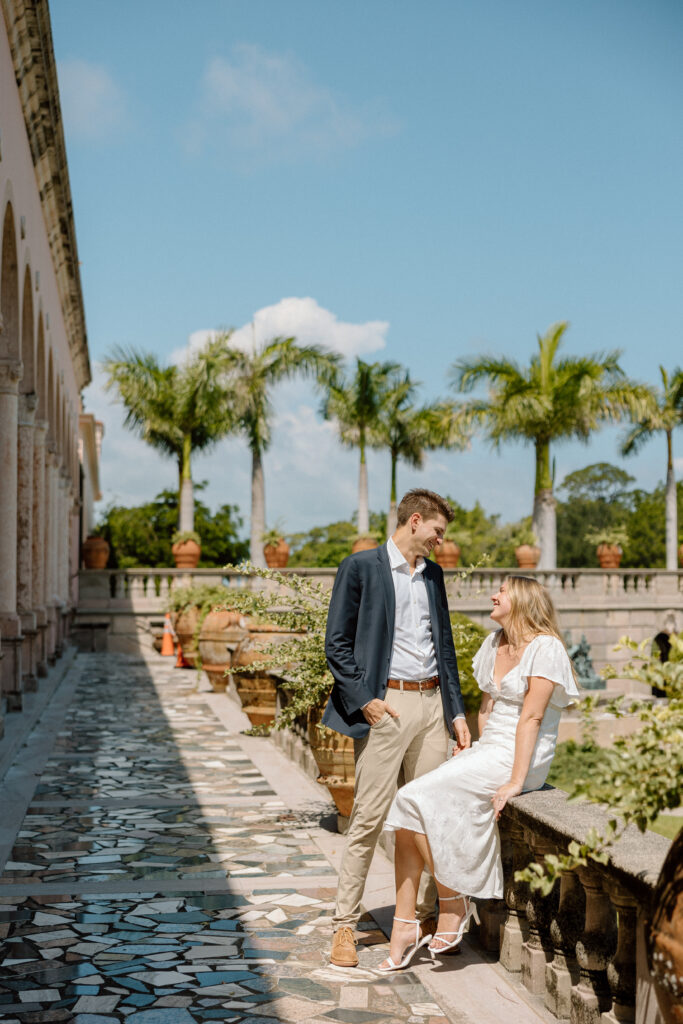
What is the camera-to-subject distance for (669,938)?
2.35 metres

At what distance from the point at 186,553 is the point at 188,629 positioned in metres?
7.35

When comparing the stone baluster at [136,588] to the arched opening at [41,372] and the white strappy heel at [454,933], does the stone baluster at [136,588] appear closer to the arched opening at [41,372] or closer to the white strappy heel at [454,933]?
the arched opening at [41,372]

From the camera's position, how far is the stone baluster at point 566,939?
384 cm

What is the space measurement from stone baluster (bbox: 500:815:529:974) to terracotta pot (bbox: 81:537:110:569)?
2244cm

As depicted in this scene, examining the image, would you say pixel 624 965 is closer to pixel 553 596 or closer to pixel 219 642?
pixel 219 642

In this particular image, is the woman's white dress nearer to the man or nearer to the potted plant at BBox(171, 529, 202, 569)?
the man

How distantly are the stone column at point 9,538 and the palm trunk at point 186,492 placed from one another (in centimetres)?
1781

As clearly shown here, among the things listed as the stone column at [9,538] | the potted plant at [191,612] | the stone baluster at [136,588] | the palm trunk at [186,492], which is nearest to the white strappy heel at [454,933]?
the stone column at [9,538]

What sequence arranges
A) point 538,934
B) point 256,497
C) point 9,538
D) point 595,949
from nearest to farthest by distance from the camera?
point 595,949
point 538,934
point 9,538
point 256,497

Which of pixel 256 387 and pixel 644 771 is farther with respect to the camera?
pixel 256 387

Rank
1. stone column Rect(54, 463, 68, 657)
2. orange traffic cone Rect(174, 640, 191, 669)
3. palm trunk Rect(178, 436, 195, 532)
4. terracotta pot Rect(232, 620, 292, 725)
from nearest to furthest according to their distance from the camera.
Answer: terracotta pot Rect(232, 620, 292, 725) < stone column Rect(54, 463, 68, 657) < orange traffic cone Rect(174, 640, 191, 669) < palm trunk Rect(178, 436, 195, 532)

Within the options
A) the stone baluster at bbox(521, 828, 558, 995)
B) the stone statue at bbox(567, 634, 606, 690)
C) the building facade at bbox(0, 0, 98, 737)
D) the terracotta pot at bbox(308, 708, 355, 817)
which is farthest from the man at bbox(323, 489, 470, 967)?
the stone statue at bbox(567, 634, 606, 690)

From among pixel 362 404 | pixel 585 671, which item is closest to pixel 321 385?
pixel 362 404

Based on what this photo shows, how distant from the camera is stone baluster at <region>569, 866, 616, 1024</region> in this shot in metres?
3.61
